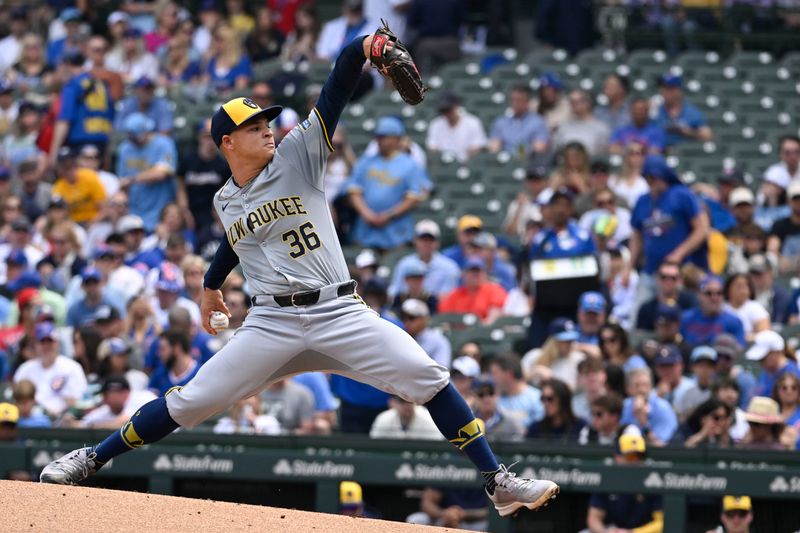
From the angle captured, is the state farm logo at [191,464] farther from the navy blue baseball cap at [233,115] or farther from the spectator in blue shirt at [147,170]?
the spectator in blue shirt at [147,170]

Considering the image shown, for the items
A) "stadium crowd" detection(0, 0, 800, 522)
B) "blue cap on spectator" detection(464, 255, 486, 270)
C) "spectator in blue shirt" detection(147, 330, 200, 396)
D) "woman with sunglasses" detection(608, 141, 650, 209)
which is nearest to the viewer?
"stadium crowd" detection(0, 0, 800, 522)

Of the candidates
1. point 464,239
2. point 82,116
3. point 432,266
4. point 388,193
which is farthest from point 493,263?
point 82,116

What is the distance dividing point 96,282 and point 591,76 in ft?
17.8

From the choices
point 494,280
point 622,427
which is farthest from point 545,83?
point 622,427

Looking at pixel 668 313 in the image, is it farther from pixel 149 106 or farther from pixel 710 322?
pixel 149 106

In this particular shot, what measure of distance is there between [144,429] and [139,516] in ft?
1.16

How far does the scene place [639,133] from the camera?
43.1 ft

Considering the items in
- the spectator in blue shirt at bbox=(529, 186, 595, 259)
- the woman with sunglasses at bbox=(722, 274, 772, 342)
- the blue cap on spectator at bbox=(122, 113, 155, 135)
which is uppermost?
the spectator in blue shirt at bbox=(529, 186, 595, 259)

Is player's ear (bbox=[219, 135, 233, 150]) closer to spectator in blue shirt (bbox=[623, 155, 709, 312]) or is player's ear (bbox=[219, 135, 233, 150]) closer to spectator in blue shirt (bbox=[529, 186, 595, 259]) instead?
spectator in blue shirt (bbox=[529, 186, 595, 259])

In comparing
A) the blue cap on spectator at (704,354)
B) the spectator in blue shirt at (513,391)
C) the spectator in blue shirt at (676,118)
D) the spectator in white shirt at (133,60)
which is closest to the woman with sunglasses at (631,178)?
the spectator in blue shirt at (676,118)

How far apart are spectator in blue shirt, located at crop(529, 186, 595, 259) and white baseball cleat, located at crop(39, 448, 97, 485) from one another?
496 centimetres

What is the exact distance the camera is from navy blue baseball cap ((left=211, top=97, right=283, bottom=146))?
19.5 ft

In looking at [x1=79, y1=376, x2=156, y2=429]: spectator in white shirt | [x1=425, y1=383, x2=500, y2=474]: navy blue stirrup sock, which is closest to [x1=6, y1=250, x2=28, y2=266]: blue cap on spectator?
[x1=79, y1=376, x2=156, y2=429]: spectator in white shirt

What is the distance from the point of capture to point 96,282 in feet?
37.7
